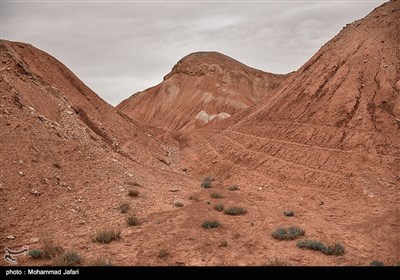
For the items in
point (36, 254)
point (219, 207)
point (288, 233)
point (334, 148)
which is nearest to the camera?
point (36, 254)

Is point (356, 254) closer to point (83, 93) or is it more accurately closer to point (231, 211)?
point (231, 211)

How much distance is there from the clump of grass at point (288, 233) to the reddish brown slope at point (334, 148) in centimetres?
40

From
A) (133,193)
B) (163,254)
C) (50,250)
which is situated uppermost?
(133,193)

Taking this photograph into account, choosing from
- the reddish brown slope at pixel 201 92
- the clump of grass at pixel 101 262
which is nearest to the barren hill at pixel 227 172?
the clump of grass at pixel 101 262

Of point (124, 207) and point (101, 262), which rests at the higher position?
point (124, 207)

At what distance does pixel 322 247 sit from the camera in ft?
27.4

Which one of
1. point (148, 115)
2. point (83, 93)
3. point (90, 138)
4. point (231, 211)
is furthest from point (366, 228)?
point (148, 115)

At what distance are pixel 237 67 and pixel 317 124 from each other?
38.2 m

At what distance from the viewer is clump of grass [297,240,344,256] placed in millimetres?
8168

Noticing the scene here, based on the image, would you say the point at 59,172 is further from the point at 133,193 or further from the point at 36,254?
the point at 36,254

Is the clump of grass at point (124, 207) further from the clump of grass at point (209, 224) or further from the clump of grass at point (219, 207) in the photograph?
the clump of grass at point (219, 207)

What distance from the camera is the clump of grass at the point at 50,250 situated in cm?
796

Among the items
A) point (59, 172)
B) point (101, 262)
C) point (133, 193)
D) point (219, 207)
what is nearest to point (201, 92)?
point (133, 193)

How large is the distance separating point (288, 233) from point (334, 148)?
8.48 m
